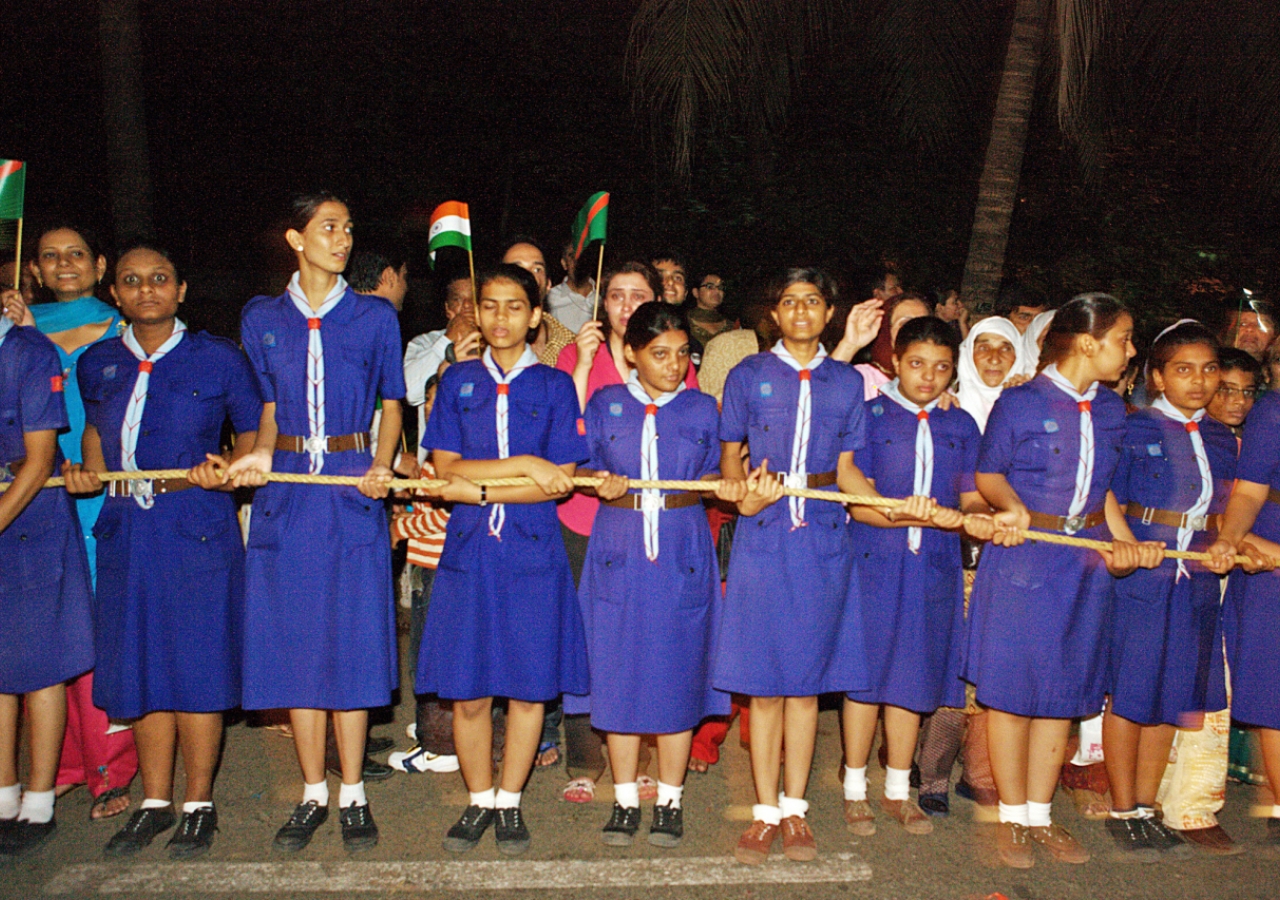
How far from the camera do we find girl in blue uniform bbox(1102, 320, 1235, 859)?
14.5 ft

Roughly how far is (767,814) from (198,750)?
242cm

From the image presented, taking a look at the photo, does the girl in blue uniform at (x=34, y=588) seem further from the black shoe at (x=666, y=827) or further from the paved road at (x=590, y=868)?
the black shoe at (x=666, y=827)

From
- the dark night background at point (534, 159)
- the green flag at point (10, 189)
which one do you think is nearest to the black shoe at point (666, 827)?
the green flag at point (10, 189)

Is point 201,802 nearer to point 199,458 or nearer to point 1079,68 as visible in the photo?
point 199,458

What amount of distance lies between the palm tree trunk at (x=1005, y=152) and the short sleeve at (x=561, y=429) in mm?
5424

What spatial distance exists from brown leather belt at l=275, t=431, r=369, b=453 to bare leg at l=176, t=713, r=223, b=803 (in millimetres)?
1194

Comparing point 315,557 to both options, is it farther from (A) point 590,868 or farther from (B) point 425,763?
(A) point 590,868

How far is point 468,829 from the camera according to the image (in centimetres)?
438

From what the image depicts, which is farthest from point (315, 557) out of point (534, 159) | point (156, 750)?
point (534, 159)

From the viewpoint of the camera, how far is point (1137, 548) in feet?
13.9

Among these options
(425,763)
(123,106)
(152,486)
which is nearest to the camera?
(152,486)

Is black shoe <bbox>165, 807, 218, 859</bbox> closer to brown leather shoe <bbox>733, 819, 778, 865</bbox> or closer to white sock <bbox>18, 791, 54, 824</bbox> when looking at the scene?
white sock <bbox>18, 791, 54, 824</bbox>

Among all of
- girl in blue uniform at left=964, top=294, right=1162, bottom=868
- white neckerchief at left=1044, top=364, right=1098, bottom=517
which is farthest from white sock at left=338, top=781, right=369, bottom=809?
white neckerchief at left=1044, top=364, right=1098, bottom=517

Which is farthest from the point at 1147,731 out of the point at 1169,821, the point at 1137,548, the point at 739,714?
the point at 739,714
